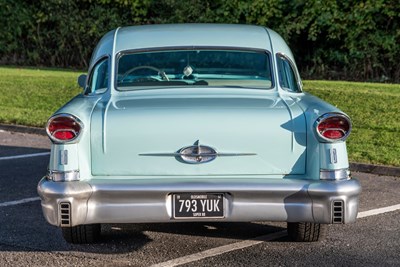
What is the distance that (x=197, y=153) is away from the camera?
6.43m

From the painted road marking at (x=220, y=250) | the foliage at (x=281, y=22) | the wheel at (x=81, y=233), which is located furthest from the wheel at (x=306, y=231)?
the foliage at (x=281, y=22)

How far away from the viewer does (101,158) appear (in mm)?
6480

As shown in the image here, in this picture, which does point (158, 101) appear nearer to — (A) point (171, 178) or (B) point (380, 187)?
(A) point (171, 178)

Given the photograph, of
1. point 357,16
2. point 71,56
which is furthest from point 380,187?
point 71,56

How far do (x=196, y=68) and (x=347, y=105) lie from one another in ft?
24.9

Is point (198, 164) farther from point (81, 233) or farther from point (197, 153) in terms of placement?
point (81, 233)

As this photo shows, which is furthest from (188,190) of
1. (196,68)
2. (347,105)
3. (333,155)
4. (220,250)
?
(347,105)

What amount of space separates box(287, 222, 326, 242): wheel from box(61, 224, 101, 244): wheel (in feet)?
4.80

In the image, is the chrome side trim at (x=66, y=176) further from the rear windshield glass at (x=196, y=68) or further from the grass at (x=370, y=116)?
the grass at (x=370, y=116)

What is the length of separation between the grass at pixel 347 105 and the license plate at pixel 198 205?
15.8ft

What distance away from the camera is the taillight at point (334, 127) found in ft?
21.2

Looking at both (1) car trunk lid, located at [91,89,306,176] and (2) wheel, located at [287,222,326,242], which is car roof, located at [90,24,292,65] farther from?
(2) wheel, located at [287,222,326,242]

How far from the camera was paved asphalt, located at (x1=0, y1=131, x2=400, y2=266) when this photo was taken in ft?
21.6

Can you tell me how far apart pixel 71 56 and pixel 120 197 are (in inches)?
849
